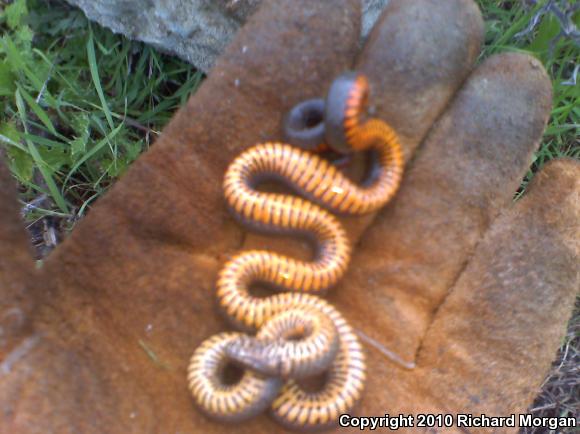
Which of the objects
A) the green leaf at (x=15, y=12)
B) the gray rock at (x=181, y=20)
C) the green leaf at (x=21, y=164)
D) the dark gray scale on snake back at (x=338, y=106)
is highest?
the dark gray scale on snake back at (x=338, y=106)

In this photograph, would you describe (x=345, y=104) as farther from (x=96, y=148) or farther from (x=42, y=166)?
(x=42, y=166)

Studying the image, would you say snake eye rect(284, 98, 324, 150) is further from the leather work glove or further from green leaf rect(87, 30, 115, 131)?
green leaf rect(87, 30, 115, 131)

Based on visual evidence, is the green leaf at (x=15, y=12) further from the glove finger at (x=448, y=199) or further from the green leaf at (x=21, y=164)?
the glove finger at (x=448, y=199)

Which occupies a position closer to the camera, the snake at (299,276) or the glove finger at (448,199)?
the snake at (299,276)

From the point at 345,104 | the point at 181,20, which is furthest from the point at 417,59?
the point at 181,20

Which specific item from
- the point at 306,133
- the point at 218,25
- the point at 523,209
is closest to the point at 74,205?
the point at 218,25

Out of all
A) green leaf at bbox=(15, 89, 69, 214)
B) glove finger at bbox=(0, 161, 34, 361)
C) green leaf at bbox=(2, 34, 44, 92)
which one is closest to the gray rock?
green leaf at bbox=(2, 34, 44, 92)

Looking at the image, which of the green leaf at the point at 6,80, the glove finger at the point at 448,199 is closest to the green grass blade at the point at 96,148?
the green leaf at the point at 6,80
